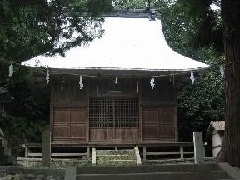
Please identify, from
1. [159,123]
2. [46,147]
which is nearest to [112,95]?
[159,123]

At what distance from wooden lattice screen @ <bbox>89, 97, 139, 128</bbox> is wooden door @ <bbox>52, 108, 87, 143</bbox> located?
1.33ft

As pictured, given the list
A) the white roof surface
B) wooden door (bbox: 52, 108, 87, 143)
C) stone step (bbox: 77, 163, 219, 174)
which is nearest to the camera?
stone step (bbox: 77, 163, 219, 174)

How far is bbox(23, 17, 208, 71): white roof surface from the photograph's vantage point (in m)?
16.1

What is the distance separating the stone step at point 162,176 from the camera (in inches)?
294

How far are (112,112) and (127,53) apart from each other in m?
2.77

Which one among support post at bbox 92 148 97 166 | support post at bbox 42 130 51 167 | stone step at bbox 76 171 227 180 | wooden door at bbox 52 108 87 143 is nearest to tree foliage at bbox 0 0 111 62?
support post at bbox 42 130 51 167

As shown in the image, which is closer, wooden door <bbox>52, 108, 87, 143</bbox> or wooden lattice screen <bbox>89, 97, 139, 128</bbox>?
wooden door <bbox>52, 108, 87, 143</bbox>

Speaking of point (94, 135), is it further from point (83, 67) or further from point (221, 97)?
point (221, 97)

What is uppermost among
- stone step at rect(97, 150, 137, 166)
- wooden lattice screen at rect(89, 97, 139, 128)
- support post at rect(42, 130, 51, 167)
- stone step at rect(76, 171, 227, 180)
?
wooden lattice screen at rect(89, 97, 139, 128)

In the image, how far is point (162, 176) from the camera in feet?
25.0

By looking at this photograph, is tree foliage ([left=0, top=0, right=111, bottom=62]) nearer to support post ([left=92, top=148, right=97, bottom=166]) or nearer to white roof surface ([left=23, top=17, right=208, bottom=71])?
white roof surface ([left=23, top=17, right=208, bottom=71])

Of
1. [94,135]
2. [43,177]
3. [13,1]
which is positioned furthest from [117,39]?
[43,177]

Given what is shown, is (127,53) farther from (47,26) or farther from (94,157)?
(47,26)

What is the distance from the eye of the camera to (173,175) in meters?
7.63
